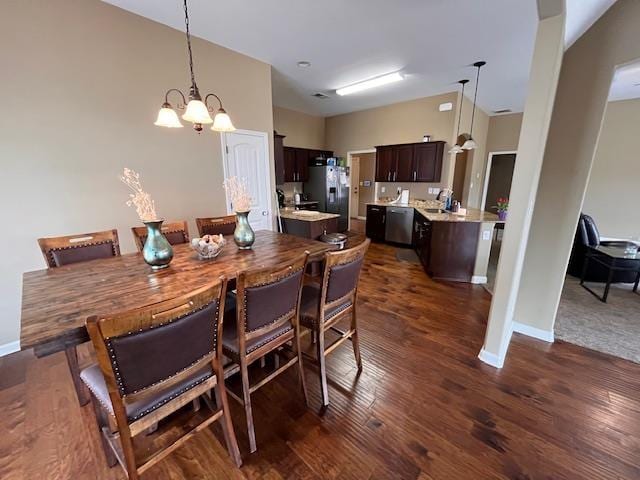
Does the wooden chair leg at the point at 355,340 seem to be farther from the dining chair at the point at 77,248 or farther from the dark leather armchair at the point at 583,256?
the dark leather armchair at the point at 583,256

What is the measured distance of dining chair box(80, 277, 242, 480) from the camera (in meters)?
0.89

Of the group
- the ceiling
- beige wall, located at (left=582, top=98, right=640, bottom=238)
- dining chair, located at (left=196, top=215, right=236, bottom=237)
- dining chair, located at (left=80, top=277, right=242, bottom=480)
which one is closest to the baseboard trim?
dining chair, located at (left=80, top=277, right=242, bottom=480)

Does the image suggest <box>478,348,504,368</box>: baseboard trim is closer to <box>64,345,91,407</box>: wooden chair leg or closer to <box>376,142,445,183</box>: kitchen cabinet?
<box>64,345,91,407</box>: wooden chair leg

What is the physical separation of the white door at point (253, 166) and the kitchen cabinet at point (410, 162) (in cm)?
310

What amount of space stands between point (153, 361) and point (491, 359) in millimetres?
2310

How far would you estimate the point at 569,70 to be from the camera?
6.92 feet

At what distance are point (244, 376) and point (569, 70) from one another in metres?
3.26

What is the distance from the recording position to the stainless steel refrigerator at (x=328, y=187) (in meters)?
6.23

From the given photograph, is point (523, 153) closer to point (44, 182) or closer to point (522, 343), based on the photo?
point (522, 343)

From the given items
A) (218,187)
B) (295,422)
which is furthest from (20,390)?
(218,187)

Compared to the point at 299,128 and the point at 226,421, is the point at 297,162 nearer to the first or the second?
the point at 299,128

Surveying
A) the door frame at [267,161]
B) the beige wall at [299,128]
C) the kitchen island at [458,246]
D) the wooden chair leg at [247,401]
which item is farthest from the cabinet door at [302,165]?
the wooden chair leg at [247,401]

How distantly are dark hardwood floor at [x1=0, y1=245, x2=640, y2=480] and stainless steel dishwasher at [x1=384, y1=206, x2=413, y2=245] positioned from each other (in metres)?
3.21

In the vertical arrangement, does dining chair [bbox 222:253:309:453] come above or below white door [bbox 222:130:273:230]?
below
